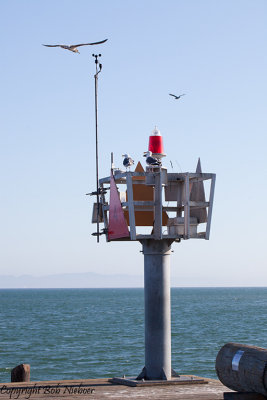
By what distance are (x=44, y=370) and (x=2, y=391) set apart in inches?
1114

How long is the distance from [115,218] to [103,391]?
13.7 feet

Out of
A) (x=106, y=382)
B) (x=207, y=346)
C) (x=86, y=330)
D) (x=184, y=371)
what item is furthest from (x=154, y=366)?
(x=86, y=330)

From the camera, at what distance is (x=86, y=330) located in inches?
3125

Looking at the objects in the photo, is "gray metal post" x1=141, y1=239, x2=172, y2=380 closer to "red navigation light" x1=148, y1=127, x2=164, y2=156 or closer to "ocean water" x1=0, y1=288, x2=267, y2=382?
"red navigation light" x1=148, y1=127, x2=164, y2=156

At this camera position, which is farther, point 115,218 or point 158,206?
point 115,218

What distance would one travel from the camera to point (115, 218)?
64.0 ft

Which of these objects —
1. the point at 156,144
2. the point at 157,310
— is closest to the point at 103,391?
the point at 157,310

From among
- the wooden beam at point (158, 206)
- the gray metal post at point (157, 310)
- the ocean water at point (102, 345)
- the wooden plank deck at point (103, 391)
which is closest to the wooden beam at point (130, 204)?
the wooden beam at point (158, 206)

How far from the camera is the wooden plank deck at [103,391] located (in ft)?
54.9

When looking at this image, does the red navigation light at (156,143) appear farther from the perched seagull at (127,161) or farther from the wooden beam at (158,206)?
the wooden beam at (158,206)

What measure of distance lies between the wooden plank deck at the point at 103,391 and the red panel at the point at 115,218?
138 inches

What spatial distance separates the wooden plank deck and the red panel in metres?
3.49

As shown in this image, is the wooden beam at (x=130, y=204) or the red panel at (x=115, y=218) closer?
the wooden beam at (x=130, y=204)

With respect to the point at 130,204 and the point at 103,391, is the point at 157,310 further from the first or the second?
the point at 130,204
